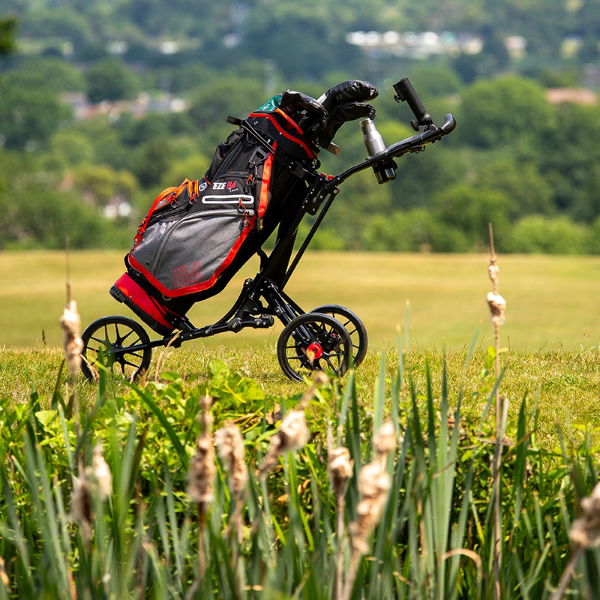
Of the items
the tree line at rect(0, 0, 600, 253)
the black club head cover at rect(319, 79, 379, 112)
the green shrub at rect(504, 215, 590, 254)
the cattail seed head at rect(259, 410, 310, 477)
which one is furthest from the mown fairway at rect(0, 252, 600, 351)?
the green shrub at rect(504, 215, 590, 254)

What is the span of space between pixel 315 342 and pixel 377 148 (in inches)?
44.0

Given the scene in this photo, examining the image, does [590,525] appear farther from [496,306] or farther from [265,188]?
[265,188]

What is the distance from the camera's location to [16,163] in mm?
99688

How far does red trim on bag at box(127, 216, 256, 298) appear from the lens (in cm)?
666

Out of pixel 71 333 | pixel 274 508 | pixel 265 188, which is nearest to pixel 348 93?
pixel 265 188

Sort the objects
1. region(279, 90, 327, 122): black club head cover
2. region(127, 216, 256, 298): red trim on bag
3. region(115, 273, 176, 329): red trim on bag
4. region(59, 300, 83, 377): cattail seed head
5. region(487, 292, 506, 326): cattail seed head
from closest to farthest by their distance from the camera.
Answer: region(59, 300, 83, 377): cattail seed head < region(487, 292, 506, 326): cattail seed head < region(279, 90, 327, 122): black club head cover < region(127, 216, 256, 298): red trim on bag < region(115, 273, 176, 329): red trim on bag

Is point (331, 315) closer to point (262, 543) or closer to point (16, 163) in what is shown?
point (262, 543)

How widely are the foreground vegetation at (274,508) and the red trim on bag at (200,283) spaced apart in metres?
2.02

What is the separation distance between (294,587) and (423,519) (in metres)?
0.41

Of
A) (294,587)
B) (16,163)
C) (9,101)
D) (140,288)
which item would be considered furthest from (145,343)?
(9,101)

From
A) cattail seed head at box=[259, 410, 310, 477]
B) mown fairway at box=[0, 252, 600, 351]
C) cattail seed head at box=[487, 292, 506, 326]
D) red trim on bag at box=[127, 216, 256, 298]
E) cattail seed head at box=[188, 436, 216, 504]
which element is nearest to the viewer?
cattail seed head at box=[188, 436, 216, 504]

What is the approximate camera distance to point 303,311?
688cm

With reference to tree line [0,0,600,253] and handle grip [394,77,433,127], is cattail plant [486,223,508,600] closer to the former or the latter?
handle grip [394,77,433,127]

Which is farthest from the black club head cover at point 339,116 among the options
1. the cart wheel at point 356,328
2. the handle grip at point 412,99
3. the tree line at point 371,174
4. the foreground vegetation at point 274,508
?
the tree line at point 371,174
